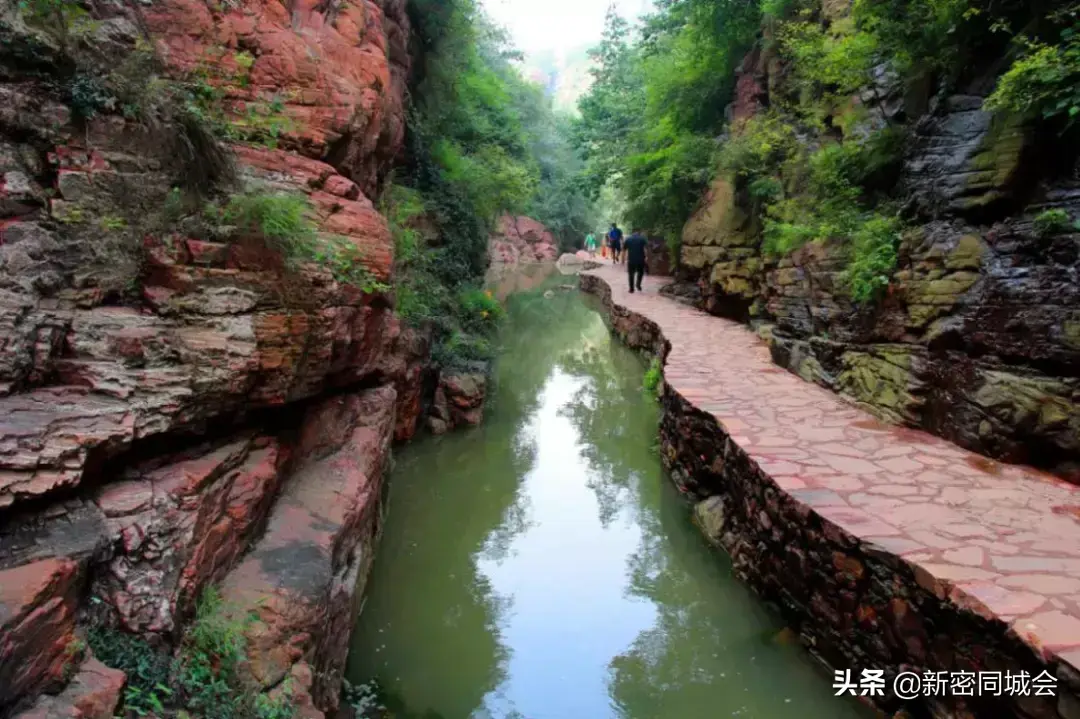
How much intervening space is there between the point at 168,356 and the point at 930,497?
203 inches

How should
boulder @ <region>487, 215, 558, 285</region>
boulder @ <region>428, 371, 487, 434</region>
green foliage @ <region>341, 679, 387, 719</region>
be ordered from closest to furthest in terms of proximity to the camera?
green foliage @ <region>341, 679, 387, 719</region> < boulder @ <region>428, 371, 487, 434</region> < boulder @ <region>487, 215, 558, 285</region>

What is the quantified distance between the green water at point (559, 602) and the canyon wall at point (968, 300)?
246cm

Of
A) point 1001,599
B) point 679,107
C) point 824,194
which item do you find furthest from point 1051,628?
point 679,107

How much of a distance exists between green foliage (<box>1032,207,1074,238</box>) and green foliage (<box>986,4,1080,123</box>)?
2.39 feet

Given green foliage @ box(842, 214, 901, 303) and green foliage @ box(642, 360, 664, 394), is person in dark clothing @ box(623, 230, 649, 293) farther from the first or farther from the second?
green foliage @ box(842, 214, 901, 303)

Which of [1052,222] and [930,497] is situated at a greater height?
[1052,222]

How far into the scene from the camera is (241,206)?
164 inches

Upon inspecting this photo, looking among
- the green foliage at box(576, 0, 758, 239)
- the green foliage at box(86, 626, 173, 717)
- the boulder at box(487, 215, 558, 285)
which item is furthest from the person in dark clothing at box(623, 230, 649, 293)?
the green foliage at box(86, 626, 173, 717)

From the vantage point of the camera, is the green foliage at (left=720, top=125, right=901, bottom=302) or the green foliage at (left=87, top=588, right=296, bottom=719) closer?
the green foliage at (left=87, top=588, right=296, bottom=719)

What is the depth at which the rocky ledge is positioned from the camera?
3.30 metres

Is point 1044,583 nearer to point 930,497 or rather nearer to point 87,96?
point 930,497

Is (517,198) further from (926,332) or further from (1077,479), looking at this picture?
(1077,479)

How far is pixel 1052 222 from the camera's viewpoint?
514cm

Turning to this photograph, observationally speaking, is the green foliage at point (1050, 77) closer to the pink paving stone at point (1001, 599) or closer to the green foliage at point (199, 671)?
the pink paving stone at point (1001, 599)
